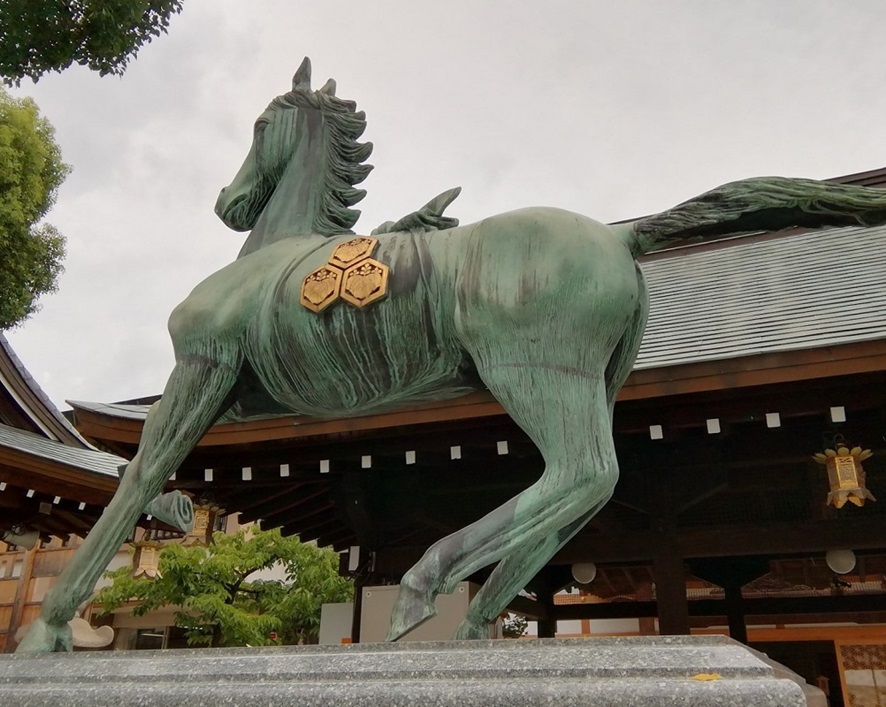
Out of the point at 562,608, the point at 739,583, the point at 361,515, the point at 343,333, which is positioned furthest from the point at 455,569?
the point at 562,608

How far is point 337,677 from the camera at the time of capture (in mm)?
1370

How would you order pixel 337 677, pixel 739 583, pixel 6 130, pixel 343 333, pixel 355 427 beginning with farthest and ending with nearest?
pixel 6 130 → pixel 739 583 → pixel 355 427 → pixel 343 333 → pixel 337 677

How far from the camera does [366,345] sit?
1911mm

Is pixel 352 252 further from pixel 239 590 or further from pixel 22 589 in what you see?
pixel 22 589

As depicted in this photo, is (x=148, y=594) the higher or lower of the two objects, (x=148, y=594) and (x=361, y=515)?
the lower

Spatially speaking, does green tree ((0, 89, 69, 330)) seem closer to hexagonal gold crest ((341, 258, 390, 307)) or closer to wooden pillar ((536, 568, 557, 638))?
wooden pillar ((536, 568, 557, 638))

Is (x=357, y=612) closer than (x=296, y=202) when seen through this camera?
No

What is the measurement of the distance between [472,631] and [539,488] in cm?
39

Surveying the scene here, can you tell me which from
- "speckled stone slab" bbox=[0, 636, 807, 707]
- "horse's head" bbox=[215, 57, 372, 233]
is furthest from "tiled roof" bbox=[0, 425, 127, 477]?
"speckled stone slab" bbox=[0, 636, 807, 707]

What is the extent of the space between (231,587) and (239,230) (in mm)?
8793

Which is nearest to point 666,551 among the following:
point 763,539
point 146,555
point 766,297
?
point 763,539

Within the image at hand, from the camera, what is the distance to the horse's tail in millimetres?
1755

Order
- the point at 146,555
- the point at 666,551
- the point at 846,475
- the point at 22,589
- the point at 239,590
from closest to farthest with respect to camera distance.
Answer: the point at 846,475
the point at 666,551
the point at 146,555
the point at 239,590
the point at 22,589

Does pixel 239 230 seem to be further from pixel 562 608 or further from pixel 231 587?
pixel 231 587
